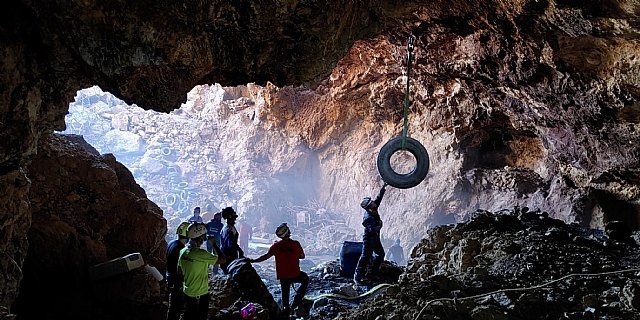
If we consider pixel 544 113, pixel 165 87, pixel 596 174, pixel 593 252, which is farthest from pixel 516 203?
pixel 165 87

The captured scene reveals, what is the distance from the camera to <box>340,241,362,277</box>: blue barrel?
8.41m

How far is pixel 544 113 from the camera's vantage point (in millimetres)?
8195

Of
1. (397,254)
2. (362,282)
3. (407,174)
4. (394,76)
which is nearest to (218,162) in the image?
(397,254)

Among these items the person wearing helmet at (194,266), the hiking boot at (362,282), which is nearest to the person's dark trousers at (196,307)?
the person wearing helmet at (194,266)

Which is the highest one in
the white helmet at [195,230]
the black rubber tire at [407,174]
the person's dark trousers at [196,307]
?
the black rubber tire at [407,174]

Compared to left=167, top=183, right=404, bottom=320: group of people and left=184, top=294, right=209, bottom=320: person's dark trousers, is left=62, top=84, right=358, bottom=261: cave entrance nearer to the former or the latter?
left=167, top=183, right=404, bottom=320: group of people

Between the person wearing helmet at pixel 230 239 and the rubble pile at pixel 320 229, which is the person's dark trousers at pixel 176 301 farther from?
the rubble pile at pixel 320 229

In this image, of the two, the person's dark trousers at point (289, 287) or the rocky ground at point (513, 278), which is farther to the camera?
the person's dark trousers at point (289, 287)

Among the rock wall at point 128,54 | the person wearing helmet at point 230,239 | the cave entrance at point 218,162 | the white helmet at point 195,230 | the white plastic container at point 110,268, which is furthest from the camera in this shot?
the cave entrance at point 218,162

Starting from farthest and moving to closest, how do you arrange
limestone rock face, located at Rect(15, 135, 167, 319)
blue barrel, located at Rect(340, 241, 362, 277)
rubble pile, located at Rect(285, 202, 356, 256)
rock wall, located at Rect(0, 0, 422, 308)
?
rubble pile, located at Rect(285, 202, 356, 256) → blue barrel, located at Rect(340, 241, 362, 277) → limestone rock face, located at Rect(15, 135, 167, 319) → rock wall, located at Rect(0, 0, 422, 308)

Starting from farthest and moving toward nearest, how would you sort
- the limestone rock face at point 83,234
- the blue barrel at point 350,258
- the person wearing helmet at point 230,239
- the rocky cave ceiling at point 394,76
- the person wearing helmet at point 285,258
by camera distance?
the blue barrel at point 350,258 → the person wearing helmet at point 230,239 → the limestone rock face at point 83,234 → the person wearing helmet at point 285,258 → the rocky cave ceiling at point 394,76

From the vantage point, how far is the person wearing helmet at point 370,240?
7.47m

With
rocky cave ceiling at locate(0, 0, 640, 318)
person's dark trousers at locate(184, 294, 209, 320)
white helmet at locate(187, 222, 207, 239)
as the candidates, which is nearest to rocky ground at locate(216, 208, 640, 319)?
person's dark trousers at locate(184, 294, 209, 320)

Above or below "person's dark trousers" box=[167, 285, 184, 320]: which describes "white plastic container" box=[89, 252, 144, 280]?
above
